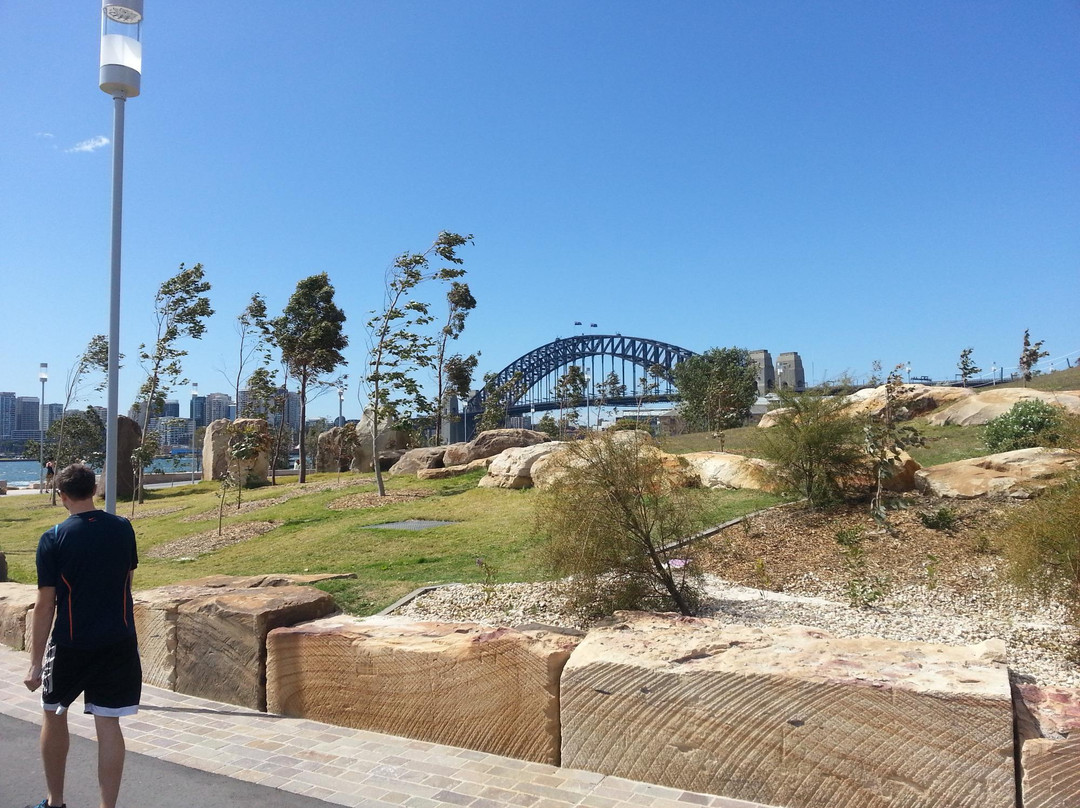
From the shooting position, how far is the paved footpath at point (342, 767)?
3.56 metres

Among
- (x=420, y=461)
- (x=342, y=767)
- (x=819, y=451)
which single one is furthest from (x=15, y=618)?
(x=420, y=461)

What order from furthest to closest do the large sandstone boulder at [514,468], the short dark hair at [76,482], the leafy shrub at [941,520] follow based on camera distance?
1. the large sandstone boulder at [514,468]
2. the leafy shrub at [941,520]
3. the short dark hair at [76,482]

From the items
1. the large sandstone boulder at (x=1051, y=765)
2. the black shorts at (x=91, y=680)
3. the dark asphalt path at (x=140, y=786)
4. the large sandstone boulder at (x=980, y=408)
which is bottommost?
the dark asphalt path at (x=140, y=786)

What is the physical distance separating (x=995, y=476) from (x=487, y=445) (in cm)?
1488

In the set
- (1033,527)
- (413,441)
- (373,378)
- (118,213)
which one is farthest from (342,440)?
(1033,527)

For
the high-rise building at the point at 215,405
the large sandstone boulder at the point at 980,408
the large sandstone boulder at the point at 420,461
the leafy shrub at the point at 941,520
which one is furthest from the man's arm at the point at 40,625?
the high-rise building at the point at 215,405

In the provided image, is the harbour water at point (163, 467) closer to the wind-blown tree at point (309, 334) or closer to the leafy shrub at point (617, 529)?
the wind-blown tree at point (309, 334)

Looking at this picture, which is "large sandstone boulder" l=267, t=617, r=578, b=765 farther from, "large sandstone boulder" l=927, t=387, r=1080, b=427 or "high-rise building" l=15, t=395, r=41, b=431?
"high-rise building" l=15, t=395, r=41, b=431

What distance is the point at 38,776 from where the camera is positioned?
157 inches

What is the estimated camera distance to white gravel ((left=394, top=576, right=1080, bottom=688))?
5.29m

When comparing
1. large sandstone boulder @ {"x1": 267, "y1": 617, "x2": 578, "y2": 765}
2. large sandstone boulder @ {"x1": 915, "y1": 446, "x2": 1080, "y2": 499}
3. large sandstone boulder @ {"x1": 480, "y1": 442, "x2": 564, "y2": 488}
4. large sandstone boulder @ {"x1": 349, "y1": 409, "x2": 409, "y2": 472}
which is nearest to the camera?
large sandstone boulder @ {"x1": 267, "y1": 617, "x2": 578, "y2": 765}

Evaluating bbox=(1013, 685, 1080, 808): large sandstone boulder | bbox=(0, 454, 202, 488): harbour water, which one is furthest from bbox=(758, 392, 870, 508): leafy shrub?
bbox=(0, 454, 202, 488): harbour water

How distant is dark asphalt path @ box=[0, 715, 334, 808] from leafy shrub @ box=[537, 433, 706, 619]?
2.98m

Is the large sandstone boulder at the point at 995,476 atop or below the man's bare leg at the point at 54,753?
atop
